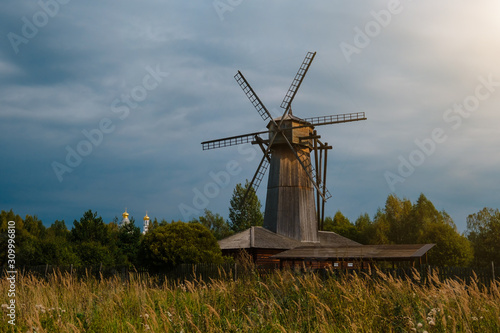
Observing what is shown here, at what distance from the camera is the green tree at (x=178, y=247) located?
2086cm

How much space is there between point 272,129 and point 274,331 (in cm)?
2723

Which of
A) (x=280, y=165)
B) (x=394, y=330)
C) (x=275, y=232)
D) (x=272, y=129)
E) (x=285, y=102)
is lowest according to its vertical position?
(x=394, y=330)

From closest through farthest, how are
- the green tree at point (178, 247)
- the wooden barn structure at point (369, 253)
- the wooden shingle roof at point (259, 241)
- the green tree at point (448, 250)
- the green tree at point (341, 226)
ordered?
the green tree at point (178, 247) → the wooden barn structure at point (369, 253) → the wooden shingle roof at point (259, 241) → the green tree at point (448, 250) → the green tree at point (341, 226)

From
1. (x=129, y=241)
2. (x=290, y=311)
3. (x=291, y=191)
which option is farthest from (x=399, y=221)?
(x=290, y=311)

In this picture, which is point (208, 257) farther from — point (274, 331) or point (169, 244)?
point (274, 331)

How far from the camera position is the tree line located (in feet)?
70.2

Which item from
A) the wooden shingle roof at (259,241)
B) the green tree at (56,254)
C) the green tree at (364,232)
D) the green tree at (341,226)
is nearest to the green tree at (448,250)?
the green tree at (364,232)

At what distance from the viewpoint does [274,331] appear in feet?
17.7

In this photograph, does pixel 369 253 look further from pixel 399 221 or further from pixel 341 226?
pixel 341 226

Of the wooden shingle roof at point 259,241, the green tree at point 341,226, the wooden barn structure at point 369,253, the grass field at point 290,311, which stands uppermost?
the green tree at point 341,226

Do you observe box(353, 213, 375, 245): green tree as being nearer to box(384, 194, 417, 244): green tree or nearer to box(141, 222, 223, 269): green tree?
box(384, 194, 417, 244): green tree

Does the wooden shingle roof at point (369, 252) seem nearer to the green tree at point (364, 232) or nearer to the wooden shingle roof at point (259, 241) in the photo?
the wooden shingle roof at point (259, 241)

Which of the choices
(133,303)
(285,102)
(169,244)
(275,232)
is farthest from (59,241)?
(133,303)

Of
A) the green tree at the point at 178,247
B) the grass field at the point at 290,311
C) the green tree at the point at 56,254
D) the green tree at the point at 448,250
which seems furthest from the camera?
the green tree at the point at 448,250
